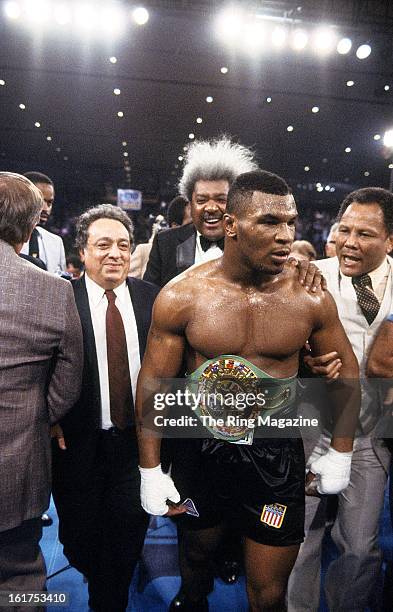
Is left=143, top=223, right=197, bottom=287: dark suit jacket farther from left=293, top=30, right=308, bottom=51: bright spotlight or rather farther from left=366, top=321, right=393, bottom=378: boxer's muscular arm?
left=293, top=30, right=308, bottom=51: bright spotlight

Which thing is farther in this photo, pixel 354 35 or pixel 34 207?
pixel 354 35

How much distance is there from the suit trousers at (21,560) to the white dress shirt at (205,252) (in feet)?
5.14

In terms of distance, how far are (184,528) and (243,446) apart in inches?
19.0

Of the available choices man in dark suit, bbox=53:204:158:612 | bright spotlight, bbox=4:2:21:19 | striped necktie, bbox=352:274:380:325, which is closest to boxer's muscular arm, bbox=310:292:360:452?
striped necktie, bbox=352:274:380:325

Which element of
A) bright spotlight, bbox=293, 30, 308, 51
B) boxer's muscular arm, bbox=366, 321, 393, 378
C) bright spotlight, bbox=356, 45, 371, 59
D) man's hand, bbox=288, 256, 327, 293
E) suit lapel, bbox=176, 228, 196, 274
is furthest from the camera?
bright spotlight, bbox=356, 45, 371, 59

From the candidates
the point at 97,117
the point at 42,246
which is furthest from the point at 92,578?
the point at 97,117

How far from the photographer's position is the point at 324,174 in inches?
646

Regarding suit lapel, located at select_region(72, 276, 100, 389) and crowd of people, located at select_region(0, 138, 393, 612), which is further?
suit lapel, located at select_region(72, 276, 100, 389)

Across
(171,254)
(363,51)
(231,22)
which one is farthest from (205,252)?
(363,51)

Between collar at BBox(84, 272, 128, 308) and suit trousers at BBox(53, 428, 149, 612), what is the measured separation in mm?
613

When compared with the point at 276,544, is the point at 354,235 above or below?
above

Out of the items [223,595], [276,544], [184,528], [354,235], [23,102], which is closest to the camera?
[276,544]

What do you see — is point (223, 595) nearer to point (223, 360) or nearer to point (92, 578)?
point (92, 578)

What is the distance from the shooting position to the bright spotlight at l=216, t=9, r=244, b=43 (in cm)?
630
